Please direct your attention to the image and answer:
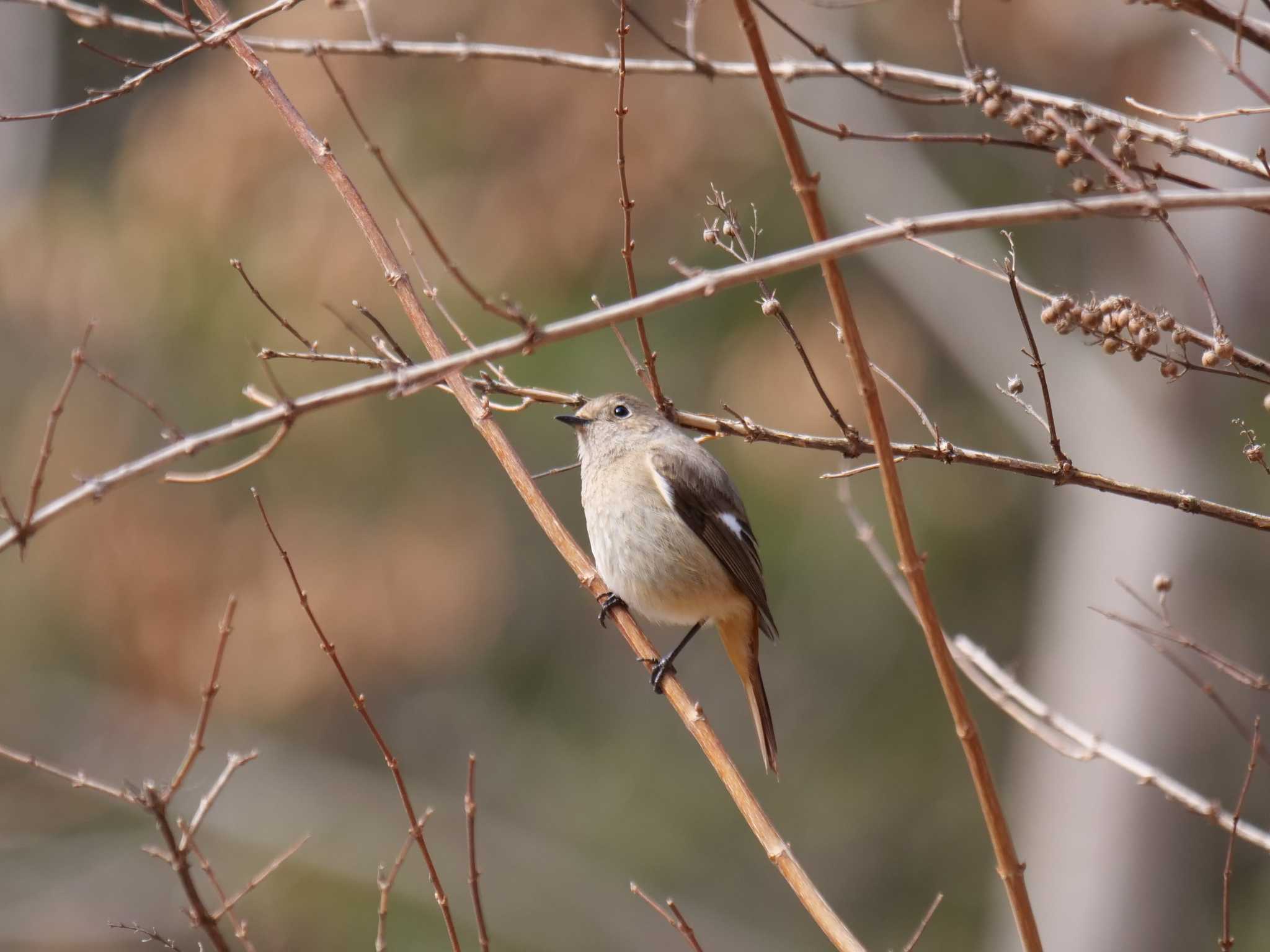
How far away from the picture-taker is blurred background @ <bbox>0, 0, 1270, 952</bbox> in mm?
9297

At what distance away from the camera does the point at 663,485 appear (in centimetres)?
473

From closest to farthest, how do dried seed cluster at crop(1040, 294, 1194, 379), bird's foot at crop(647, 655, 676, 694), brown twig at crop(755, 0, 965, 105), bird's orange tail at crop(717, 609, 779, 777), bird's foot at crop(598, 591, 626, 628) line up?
dried seed cluster at crop(1040, 294, 1194, 379) → brown twig at crop(755, 0, 965, 105) → bird's foot at crop(647, 655, 676, 694) → bird's foot at crop(598, 591, 626, 628) → bird's orange tail at crop(717, 609, 779, 777)

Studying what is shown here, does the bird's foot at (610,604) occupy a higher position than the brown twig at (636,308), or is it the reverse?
the brown twig at (636,308)

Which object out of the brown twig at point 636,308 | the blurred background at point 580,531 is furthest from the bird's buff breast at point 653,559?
the blurred background at point 580,531

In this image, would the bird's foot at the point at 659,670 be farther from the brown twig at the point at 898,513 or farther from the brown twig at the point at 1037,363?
the brown twig at the point at 898,513

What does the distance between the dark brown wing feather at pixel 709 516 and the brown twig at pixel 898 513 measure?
2657 millimetres

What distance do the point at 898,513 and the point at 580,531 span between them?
26.0 feet

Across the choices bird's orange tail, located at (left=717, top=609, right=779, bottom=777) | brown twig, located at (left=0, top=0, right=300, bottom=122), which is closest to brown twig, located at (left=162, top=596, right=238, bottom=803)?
brown twig, located at (left=0, top=0, right=300, bottom=122)

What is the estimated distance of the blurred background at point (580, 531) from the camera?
9.30 m

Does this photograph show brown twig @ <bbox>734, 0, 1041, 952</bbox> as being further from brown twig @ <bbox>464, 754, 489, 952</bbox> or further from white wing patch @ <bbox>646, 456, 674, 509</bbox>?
white wing patch @ <bbox>646, 456, 674, 509</bbox>

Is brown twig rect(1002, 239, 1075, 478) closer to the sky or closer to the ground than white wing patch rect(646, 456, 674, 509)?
closer to the sky

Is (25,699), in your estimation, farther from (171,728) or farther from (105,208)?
(105,208)

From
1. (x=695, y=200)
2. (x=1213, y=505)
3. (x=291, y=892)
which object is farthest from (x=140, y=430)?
(x=1213, y=505)

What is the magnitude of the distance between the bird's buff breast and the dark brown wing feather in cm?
3
